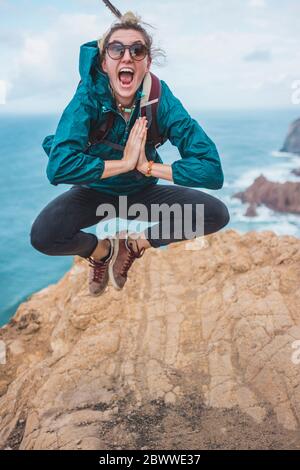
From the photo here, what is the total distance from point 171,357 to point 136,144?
4.31 meters

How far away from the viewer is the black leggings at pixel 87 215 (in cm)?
504

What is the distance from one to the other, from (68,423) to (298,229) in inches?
1947

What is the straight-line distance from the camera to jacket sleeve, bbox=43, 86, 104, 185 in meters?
4.37

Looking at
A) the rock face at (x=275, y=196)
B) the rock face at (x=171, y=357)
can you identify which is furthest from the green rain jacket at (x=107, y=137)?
the rock face at (x=275, y=196)

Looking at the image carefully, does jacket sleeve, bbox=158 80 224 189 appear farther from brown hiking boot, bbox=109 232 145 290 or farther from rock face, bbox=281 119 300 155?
A: rock face, bbox=281 119 300 155

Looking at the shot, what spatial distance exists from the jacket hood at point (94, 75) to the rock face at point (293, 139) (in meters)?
88.7

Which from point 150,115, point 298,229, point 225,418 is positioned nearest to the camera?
point 150,115
